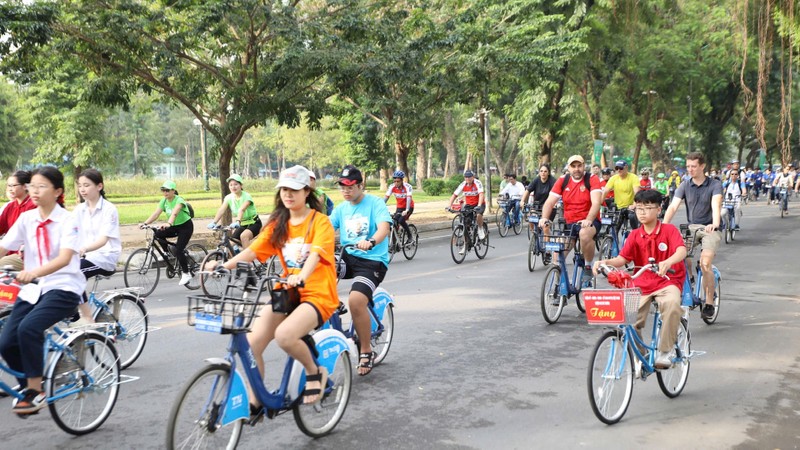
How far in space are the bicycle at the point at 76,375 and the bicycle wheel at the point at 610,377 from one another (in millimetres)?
3238

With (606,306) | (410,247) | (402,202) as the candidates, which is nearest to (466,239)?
(410,247)

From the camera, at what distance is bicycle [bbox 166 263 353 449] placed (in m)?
3.69

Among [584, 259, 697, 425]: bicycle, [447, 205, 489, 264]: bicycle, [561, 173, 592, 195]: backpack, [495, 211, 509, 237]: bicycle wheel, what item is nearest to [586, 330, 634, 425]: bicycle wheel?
[584, 259, 697, 425]: bicycle

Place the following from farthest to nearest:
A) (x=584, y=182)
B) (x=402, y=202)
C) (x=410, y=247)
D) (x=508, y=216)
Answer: (x=508, y=216), (x=402, y=202), (x=410, y=247), (x=584, y=182)

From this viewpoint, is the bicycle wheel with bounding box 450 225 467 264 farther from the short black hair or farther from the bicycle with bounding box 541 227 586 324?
the short black hair

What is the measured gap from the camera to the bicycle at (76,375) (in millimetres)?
4574

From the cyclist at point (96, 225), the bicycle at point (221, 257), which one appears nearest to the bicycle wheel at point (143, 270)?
the bicycle at point (221, 257)

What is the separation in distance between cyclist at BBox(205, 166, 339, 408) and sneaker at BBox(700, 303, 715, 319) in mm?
5209

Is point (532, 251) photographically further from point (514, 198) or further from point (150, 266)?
point (514, 198)

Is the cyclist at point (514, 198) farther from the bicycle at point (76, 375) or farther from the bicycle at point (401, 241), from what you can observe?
the bicycle at point (76, 375)

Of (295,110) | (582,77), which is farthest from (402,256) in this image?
(582,77)

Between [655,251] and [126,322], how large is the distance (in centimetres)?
447

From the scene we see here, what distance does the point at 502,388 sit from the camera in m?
5.83

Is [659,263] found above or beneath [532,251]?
above
